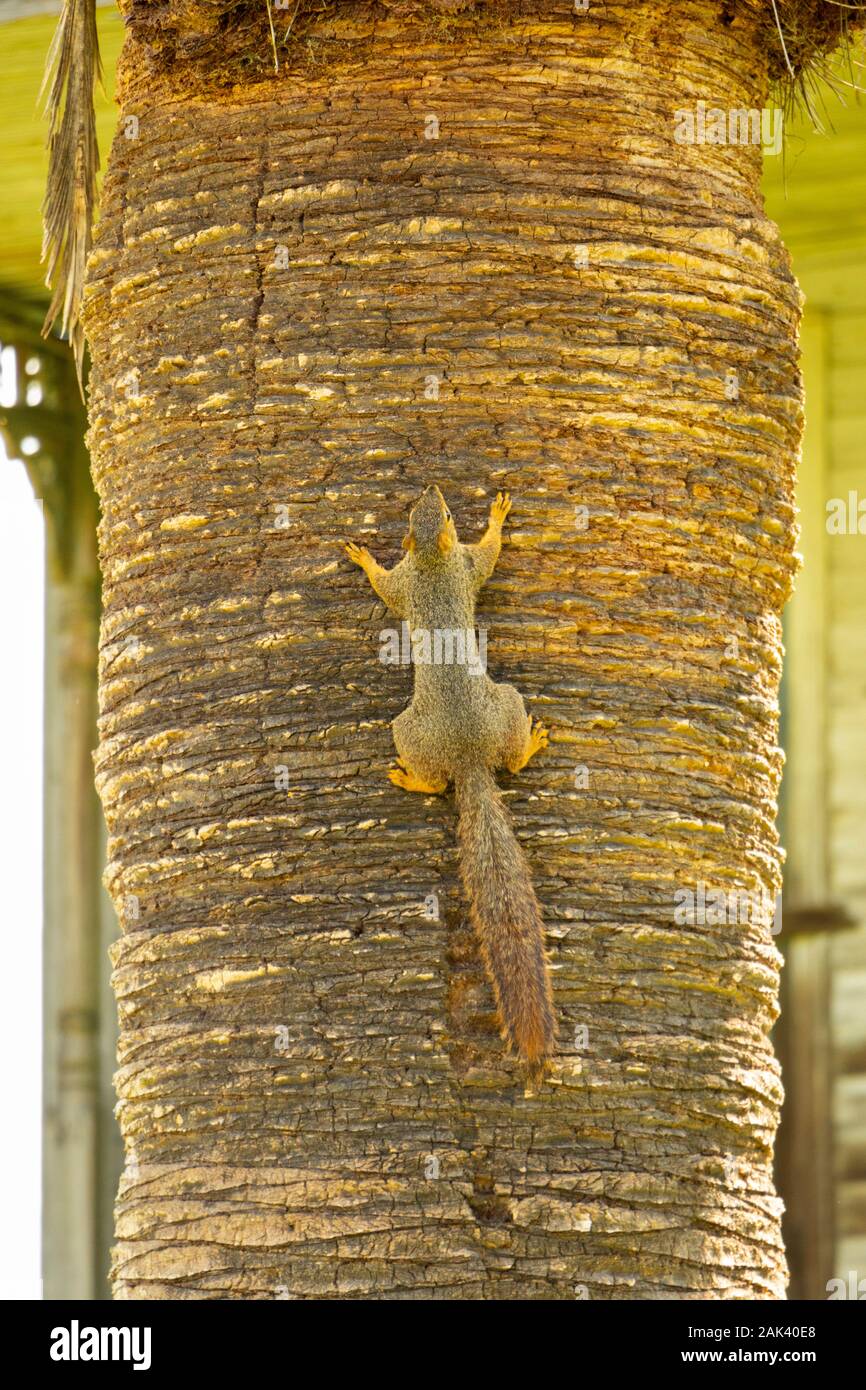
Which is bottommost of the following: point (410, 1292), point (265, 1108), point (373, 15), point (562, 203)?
point (410, 1292)

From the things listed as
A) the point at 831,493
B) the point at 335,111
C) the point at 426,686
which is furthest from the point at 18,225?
the point at 426,686

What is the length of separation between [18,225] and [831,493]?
4.94m

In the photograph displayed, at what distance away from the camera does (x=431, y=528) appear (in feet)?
16.5

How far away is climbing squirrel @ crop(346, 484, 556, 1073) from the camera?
15.7 feet

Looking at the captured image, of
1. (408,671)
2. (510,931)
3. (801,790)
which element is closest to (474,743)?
(408,671)

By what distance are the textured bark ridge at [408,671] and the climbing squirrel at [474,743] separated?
0.24 ft

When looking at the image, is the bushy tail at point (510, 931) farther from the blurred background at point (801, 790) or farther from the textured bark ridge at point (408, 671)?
the blurred background at point (801, 790)

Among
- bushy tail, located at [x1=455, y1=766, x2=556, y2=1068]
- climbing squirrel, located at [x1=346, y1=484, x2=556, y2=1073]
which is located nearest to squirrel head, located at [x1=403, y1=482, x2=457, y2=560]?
climbing squirrel, located at [x1=346, y1=484, x2=556, y2=1073]

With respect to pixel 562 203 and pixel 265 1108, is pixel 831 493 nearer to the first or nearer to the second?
pixel 562 203

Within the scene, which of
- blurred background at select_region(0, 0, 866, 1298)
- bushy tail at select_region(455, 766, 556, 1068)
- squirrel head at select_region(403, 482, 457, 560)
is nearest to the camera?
bushy tail at select_region(455, 766, 556, 1068)

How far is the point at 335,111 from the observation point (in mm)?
5320

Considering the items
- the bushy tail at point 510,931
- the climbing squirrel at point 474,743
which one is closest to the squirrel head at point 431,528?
the climbing squirrel at point 474,743

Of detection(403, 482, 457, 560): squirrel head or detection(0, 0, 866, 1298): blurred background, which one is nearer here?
detection(403, 482, 457, 560): squirrel head

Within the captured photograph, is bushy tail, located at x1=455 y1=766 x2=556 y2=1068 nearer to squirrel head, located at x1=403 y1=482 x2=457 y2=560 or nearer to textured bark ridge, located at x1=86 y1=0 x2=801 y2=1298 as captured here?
textured bark ridge, located at x1=86 y1=0 x2=801 y2=1298
